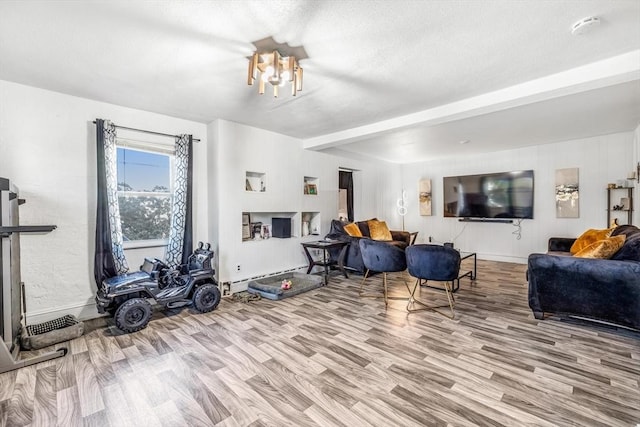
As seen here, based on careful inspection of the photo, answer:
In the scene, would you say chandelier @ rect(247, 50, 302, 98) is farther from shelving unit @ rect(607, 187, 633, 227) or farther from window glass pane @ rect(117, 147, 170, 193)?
shelving unit @ rect(607, 187, 633, 227)

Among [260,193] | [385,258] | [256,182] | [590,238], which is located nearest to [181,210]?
[260,193]

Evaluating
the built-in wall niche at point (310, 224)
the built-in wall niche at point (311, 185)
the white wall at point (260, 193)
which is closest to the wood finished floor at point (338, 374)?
the white wall at point (260, 193)

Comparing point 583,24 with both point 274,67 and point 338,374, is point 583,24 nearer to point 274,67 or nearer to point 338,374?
point 274,67

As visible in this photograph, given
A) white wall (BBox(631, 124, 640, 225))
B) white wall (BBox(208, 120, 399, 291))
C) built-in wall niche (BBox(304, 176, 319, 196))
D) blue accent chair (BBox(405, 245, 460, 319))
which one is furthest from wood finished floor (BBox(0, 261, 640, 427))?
white wall (BBox(631, 124, 640, 225))

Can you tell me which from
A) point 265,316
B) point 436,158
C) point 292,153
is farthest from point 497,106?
point 436,158

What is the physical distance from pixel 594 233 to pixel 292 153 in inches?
182

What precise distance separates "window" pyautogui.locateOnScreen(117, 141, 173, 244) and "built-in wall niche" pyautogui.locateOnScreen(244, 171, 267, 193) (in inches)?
44.3

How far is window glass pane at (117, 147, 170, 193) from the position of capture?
3.57 meters

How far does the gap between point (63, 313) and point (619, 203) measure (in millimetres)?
8386

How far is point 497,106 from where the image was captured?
3.12 meters

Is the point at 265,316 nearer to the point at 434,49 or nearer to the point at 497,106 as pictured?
the point at 434,49

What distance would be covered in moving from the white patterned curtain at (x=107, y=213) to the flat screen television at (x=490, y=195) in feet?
21.9

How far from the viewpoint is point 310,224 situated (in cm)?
571

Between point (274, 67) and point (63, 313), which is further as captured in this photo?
point (63, 313)
